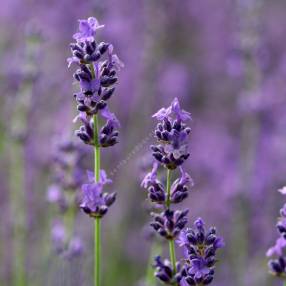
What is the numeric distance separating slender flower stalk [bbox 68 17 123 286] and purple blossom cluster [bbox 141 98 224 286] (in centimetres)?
14

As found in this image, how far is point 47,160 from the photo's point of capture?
540 cm

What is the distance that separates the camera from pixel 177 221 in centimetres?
198

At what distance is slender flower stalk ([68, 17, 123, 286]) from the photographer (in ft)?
A: 6.42

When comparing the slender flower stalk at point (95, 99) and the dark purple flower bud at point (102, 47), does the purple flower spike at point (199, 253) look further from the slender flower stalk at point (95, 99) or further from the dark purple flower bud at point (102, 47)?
the dark purple flower bud at point (102, 47)

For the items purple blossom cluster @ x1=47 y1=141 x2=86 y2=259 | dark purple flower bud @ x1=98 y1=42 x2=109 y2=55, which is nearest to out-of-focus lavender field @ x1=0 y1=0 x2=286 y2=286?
purple blossom cluster @ x1=47 y1=141 x2=86 y2=259

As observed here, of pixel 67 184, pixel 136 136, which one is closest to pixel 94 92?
pixel 67 184

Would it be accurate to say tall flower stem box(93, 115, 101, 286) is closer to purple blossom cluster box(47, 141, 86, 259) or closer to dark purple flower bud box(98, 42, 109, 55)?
dark purple flower bud box(98, 42, 109, 55)

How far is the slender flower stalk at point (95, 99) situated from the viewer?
1.96 meters

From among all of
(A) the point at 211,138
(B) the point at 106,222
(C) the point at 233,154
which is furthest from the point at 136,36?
(B) the point at 106,222

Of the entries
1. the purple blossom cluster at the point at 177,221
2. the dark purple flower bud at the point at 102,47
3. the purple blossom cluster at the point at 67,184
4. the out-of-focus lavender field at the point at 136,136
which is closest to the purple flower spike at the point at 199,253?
the purple blossom cluster at the point at 177,221

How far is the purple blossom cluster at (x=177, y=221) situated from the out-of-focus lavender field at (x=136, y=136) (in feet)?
2.54

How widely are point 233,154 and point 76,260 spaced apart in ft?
12.7

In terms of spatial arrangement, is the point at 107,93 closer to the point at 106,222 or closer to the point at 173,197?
the point at 173,197

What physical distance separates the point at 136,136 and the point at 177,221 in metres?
3.88
